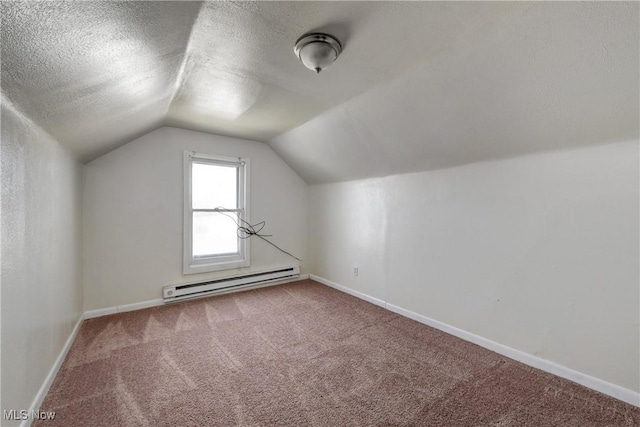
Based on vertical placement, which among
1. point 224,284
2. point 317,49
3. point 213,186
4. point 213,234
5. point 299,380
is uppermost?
point 317,49

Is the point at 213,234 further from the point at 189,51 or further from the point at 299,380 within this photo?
the point at 189,51

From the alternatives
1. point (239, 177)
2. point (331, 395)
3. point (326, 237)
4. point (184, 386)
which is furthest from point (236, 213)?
A: point (331, 395)

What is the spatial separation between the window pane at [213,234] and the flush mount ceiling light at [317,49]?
270 centimetres

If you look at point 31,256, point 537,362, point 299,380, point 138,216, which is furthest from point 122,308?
point 537,362

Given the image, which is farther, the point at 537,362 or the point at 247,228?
the point at 247,228

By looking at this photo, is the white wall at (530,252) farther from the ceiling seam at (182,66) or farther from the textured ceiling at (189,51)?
the ceiling seam at (182,66)

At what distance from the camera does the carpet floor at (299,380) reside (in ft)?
5.16

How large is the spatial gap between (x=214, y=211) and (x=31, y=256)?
2.24 m

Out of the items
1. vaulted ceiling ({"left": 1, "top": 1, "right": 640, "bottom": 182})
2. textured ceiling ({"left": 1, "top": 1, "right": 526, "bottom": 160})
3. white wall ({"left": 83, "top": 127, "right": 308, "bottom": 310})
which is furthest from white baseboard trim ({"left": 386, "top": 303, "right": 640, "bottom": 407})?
white wall ({"left": 83, "top": 127, "right": 308, "bottom": 310})

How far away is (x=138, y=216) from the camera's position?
3.17 metres

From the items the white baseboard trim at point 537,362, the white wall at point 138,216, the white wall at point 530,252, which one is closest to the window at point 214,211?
the white wall at point 138,216

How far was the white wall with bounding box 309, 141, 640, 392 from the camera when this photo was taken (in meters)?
1.72

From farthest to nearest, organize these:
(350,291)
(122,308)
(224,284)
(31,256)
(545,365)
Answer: (350,291), (224,284), (122,308), (545,365), (31,256)

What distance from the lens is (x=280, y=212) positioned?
4.26 metres
